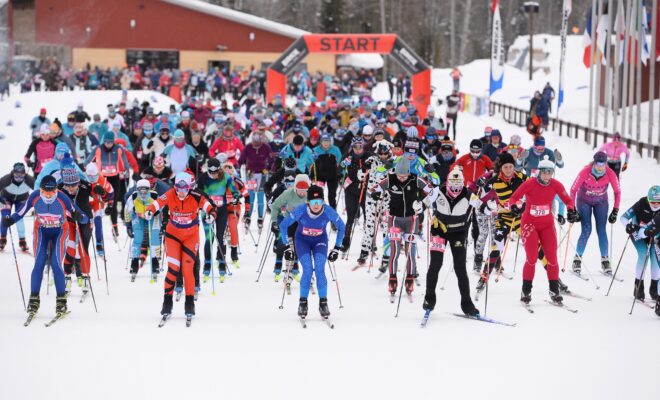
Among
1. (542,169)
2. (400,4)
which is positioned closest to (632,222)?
(542,169)

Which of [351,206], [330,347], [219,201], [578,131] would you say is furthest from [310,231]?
[578,131]

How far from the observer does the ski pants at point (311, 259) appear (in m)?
10.8

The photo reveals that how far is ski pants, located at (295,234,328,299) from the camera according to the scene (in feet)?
35.3

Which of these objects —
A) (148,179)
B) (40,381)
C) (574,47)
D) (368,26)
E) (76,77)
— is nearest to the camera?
(40,381)

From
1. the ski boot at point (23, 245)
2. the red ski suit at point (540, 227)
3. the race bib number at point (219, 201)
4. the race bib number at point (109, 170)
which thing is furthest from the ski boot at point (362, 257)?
the ski boot at point (23, 245)

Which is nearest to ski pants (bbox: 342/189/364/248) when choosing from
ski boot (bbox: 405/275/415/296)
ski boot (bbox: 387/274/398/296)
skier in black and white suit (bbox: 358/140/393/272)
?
skier in black and white suit (bbox: 358/140/393/272)

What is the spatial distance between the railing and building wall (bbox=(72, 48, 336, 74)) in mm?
15567

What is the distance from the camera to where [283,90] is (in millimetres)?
33031

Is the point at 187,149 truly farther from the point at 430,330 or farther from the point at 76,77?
the point at 76,77

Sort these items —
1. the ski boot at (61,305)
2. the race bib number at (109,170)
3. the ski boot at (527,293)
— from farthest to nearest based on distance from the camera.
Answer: the race bib number at (109,170) < the ski boot at (527,293) < the ski boot at (61,305)

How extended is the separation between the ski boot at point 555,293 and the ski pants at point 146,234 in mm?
5445

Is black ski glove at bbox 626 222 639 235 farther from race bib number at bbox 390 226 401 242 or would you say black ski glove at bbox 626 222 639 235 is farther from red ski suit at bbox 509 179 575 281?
race bib number at bbox 390 226 401 242

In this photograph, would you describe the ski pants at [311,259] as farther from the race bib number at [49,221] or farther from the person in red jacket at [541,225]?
the race bib number at [49,221]

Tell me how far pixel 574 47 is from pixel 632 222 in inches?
1903
